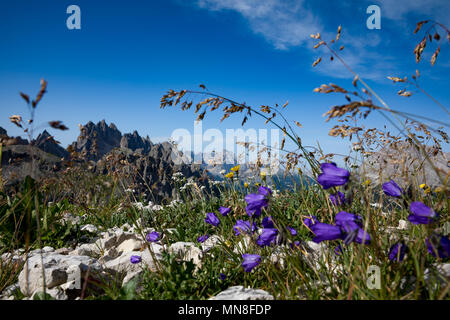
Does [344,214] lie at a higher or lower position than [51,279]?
higher

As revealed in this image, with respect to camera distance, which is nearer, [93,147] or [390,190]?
[390,190]

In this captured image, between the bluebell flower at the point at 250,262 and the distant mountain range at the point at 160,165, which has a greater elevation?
the distant mountain range at the point at 160,165

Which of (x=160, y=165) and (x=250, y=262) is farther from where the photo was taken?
(x=160, y=165)

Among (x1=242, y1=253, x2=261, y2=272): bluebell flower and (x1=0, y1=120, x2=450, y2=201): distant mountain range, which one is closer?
(x1=242, y1=253, x2=261, y2=272): bluebell flower

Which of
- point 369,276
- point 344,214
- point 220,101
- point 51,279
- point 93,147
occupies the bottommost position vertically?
point 51,279

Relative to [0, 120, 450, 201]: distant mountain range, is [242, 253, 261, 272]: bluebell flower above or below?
below

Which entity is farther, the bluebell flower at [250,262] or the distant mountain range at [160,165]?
the distant mountain range at [160,165]

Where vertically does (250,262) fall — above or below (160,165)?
below

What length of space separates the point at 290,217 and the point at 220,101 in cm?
221
